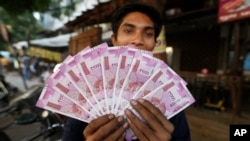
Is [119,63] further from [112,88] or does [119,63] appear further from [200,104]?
[200,104]

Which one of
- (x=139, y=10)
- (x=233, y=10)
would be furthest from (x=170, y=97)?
(x=233, y=10)

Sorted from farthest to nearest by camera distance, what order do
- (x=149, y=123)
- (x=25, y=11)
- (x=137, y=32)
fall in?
1. (x=25, y=11)
2. (x=137, y=32)
3. (x=149, y=123)

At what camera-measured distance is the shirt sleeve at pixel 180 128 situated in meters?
1.39

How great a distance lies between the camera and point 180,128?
1408mm

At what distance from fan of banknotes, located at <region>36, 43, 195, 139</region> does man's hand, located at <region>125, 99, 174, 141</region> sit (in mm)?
47

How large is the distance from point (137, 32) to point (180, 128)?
1.66 ft

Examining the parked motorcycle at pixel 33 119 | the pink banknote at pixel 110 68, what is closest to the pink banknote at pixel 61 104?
the pink banknote at pixel 110 68

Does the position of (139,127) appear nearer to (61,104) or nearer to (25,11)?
(61,104)

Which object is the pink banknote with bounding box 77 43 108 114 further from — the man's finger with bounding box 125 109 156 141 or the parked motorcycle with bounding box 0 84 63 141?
the parked motorcycle with bounding box 0 84 63 141

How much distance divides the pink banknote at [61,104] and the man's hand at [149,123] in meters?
0.18

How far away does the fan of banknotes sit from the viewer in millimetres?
1115

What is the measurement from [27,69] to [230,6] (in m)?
17.1

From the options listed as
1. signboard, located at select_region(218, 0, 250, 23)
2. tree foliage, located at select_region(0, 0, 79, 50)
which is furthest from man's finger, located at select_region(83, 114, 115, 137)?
tree foliage, located at select_region(0, 0, 79, 50)

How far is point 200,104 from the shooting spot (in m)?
8.43
